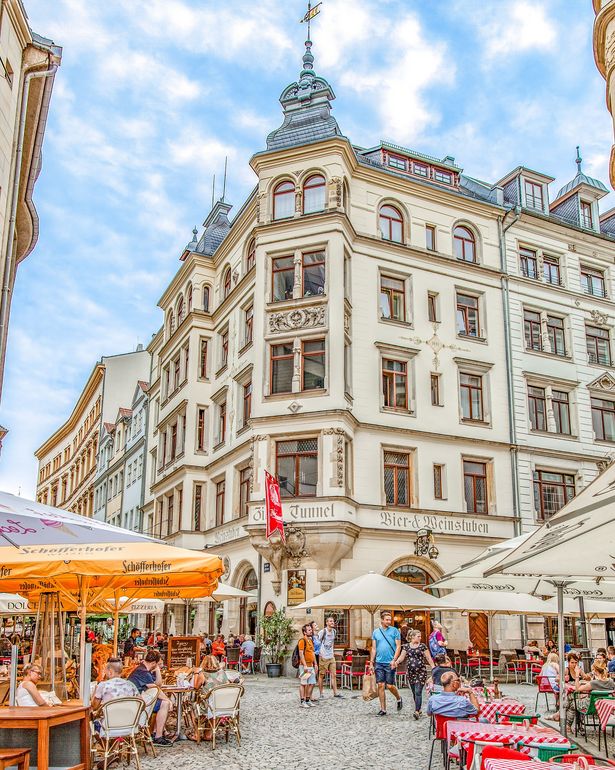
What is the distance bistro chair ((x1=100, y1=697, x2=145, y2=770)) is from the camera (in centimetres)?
1059

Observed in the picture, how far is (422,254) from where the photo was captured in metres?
32.6

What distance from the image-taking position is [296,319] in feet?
96.4

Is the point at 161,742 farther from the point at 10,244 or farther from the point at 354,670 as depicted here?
the point at 354,670

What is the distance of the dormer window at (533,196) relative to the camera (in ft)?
121

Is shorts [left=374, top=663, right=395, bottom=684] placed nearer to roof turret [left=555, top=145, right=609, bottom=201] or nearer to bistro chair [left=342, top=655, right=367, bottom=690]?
bistro chair [left=342, top=655, right=367, bottom=690]

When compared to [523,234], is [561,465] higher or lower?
lower

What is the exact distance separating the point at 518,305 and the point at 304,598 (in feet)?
51.3

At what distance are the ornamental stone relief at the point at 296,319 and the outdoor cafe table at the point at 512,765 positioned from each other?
22.5m

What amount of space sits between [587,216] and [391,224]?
11.3 m

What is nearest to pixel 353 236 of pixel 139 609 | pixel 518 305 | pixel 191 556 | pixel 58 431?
pixel 518 305

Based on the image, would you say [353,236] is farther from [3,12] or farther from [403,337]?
[3,12]

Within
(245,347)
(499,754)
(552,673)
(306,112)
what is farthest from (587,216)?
(499,754)


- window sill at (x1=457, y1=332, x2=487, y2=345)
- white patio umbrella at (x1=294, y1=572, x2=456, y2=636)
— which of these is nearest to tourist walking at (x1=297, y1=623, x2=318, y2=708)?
white patio umbrella at (x1=294, y1=572, x2=456, y2=636)

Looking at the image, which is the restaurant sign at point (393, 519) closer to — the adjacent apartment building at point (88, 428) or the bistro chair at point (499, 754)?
the bistro chair at point (499, 754)
